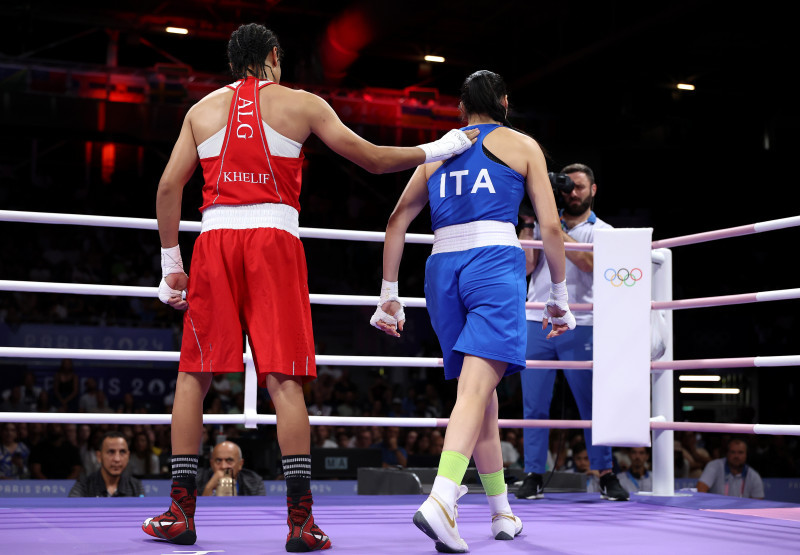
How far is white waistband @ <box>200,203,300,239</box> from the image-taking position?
210cm

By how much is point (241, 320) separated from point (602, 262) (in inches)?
60.8

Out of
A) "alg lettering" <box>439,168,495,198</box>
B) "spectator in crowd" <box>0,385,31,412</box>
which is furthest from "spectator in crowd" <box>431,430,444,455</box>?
"alg lettering" <box>439,168,495,198</box>

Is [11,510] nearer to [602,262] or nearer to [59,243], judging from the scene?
[602,262]

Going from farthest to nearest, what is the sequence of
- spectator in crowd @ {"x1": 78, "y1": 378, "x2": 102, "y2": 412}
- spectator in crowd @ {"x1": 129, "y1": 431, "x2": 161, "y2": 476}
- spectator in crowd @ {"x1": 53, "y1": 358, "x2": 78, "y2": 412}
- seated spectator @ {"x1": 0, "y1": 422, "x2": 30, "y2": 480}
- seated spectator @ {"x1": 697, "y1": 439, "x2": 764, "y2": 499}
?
spectator in crowd @ {"x1": 53, "y1": 358, "x2": 78, "y2": 412} → spectator in crowd @ {"x1": 78, "y1": 378, "x2": 102, "y2": 412} → spectator in crowd @ {"x1": 129, "y1": 431, "x2": 161, "y2": 476} → seated spectator @ {"x1": 0, "y1": 422, "x2": 30, "y2": 480} → seated spectator @ {"x1": 697, "y1": 439, "x2": 764, "y2": 499}

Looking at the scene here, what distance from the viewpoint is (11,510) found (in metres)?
2.58

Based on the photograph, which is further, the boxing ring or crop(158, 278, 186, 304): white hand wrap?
crop(158, 278, 186, 304): white hand wrap

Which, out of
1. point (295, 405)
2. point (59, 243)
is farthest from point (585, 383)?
point (59, 243)

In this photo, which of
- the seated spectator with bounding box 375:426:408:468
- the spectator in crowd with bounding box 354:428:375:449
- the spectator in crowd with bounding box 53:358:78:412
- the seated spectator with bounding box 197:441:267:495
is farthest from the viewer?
the spectator in crowd with bounding box 53:358:78:412

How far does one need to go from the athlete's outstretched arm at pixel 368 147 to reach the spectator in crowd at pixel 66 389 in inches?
276

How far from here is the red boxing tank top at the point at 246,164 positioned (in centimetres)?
209

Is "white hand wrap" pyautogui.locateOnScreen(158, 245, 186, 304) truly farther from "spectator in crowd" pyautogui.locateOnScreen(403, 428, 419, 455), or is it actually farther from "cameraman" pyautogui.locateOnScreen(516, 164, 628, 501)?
"spectator in crowd" pyautogui.locateOnScreen(403, 428, 419, 455)

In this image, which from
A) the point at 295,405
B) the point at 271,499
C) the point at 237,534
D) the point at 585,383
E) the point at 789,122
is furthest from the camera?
the point at 789,122

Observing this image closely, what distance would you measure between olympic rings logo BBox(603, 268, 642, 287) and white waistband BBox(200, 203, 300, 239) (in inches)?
57.5

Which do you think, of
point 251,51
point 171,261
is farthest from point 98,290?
point 251,51
